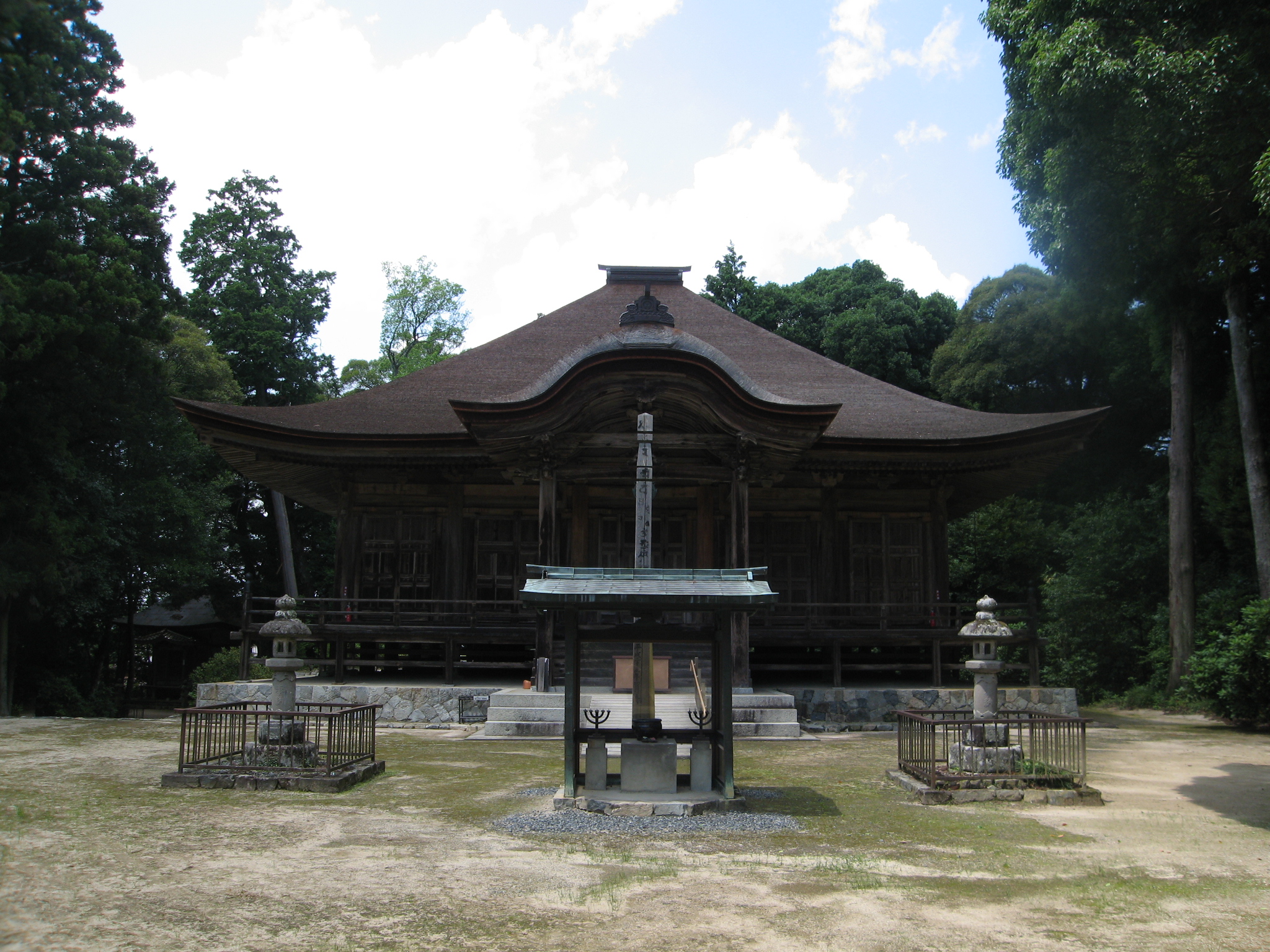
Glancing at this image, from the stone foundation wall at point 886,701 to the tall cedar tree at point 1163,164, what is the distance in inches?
221

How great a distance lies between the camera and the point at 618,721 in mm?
12398

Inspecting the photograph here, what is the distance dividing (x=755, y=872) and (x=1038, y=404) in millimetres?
26068

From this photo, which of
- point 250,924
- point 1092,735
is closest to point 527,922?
point 250,924

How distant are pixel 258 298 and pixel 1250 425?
28.8m

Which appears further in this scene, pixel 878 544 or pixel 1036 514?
pixel 1036 514

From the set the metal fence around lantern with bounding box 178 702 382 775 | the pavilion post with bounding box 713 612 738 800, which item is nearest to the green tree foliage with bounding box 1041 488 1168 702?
the pavilion post with bounding box 713 612 738 800

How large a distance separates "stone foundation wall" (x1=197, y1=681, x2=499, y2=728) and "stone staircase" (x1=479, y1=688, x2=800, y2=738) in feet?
3.16

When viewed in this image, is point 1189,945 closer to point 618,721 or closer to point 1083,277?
point 618,721

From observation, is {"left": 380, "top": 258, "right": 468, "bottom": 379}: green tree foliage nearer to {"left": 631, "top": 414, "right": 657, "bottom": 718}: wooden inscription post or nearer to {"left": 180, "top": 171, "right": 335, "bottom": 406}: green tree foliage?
{"left": 180, "top": 171, "right": 335, "bottom": 406}: green tree foliage

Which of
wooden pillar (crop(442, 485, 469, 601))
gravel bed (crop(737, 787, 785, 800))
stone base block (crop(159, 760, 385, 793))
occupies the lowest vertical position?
gravel bed (crop(737, 787, 785, 800))

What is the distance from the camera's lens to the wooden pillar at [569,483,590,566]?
16062 mm

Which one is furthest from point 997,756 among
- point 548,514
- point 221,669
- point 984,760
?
point 221,669

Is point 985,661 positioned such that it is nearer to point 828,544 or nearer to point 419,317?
point 828,544

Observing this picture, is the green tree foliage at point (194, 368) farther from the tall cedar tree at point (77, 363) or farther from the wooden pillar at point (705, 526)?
the wooden pillar at point (705, 526)
